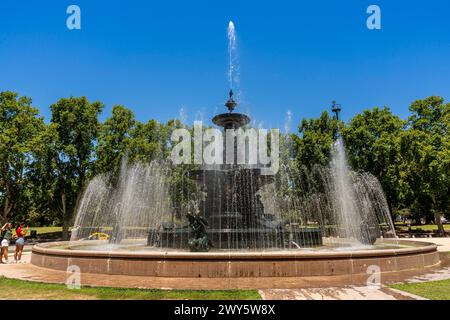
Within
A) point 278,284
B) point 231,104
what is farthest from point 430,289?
point 231,104

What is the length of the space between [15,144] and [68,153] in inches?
209

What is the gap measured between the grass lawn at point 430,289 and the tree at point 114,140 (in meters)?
32.1

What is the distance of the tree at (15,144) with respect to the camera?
2923 centimetres

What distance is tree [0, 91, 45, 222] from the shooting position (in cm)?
Answer: 2923

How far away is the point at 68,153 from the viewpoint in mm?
33844

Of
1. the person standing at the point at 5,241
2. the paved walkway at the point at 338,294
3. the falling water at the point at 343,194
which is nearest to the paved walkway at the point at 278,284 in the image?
the paved walkway at the point at 338,294

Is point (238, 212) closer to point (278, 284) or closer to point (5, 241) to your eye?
point (278, 284)

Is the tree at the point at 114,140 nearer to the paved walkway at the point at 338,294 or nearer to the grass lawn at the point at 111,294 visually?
A: the grass lawn at the point at 111,294

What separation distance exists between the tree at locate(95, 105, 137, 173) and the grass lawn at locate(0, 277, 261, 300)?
28809 millimetres

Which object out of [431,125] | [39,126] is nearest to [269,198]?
[431,125]

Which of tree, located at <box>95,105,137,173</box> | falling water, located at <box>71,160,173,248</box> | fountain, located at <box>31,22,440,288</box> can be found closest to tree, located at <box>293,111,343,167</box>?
fountain, located at <box>31,22,440,288</box>

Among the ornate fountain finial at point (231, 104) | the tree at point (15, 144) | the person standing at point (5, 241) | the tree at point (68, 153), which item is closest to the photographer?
the person standing at point (5, 241)

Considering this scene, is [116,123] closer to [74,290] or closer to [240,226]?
[240,226]
